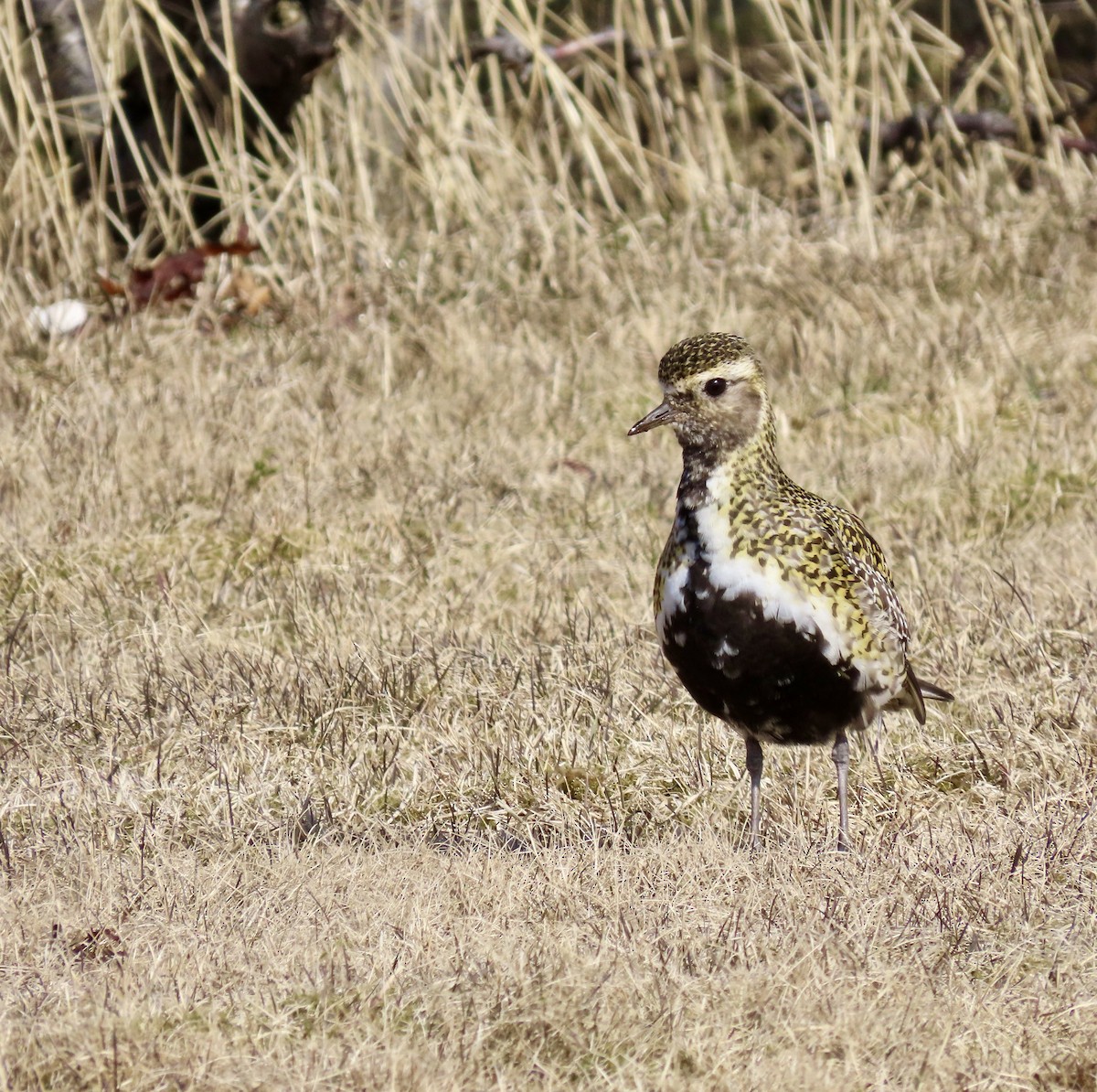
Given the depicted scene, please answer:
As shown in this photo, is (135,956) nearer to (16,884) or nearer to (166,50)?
(16,884)

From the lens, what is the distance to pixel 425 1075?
9.77 ft

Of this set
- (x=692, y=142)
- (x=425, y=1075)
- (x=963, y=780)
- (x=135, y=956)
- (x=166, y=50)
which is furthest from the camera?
(x=692, y=142)

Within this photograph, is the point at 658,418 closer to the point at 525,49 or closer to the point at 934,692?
the point at 934,692

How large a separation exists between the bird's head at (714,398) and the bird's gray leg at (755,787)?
739 mm

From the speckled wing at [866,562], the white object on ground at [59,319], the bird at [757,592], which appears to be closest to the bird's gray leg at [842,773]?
the bird at [757,592]

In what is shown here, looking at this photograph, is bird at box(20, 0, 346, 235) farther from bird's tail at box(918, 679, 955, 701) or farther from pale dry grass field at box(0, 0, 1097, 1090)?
bird's tail at box(918, 679, 955, 701)

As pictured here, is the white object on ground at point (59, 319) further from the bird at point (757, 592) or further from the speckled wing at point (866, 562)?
the speckled wing at point (866, 562)

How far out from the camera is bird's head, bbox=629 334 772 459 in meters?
4.26

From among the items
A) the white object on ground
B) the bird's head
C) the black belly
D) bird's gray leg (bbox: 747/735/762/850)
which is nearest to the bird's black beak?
the bird's head

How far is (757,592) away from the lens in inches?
158

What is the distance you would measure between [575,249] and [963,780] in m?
4.70

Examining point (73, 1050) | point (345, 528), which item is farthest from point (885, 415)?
point (73, 1050)

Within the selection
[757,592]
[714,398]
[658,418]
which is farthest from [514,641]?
[757,592]

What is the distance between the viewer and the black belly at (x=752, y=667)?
13.2 feet
